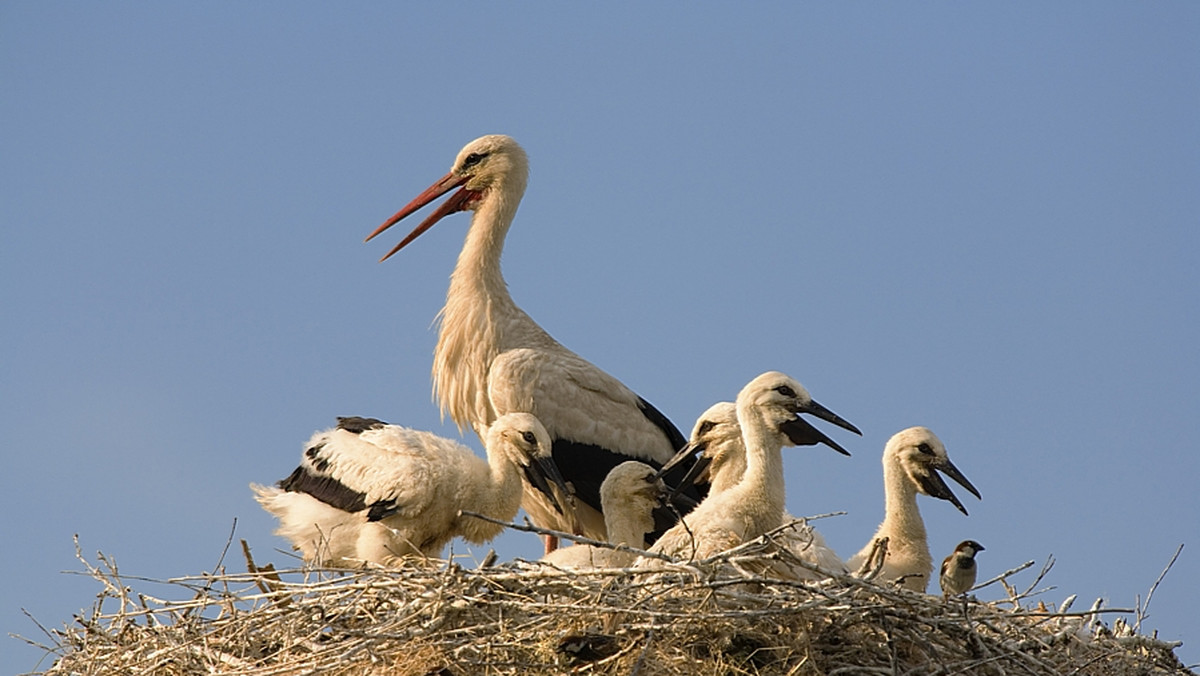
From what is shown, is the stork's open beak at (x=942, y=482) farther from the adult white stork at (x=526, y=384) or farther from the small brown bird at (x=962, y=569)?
the adult white stork at (x=526, y=384)

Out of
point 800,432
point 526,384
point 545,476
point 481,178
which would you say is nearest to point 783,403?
point 800,432

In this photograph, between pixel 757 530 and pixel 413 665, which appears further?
pixel 757 530

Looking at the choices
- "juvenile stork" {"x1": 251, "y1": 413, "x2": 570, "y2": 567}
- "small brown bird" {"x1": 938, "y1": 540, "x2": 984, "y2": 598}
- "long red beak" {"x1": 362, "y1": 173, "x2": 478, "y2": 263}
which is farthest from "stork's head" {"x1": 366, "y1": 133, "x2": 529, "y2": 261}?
"small brown bird" {"x1": 938, "y1": 540, "x2": 984, "y2": 598}

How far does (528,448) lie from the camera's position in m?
6.97

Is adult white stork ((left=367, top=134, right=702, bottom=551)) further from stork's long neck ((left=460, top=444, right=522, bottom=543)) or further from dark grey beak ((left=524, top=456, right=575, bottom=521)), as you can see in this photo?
stork's long neck ((left=460, top=444, right=522, bottom=543))

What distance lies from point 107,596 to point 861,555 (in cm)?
271

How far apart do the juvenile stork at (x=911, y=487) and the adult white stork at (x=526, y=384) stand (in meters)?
1.08

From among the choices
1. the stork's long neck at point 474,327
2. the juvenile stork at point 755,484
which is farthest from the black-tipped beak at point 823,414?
the stork's long neck at point 474,327

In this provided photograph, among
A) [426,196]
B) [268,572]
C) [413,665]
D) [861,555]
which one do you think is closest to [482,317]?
[426,196]

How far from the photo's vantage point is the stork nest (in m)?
4.71

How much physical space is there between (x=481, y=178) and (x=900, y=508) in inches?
135

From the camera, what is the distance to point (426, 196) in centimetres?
920

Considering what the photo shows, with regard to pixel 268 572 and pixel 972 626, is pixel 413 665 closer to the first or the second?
pixel 268 572

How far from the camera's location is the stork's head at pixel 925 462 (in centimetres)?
654
